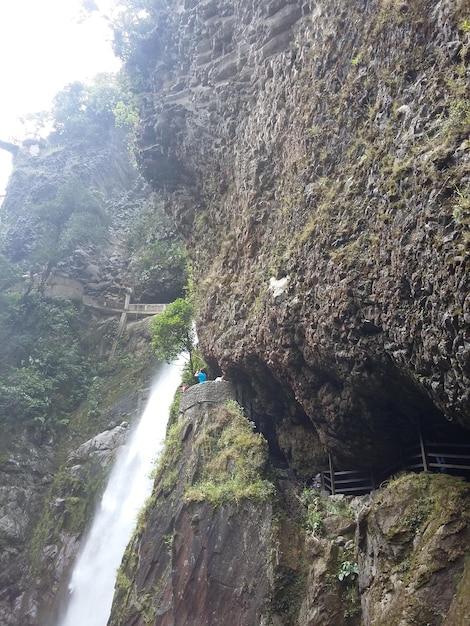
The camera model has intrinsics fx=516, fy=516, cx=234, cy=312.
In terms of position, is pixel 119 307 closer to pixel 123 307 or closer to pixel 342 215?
pixel 123 307

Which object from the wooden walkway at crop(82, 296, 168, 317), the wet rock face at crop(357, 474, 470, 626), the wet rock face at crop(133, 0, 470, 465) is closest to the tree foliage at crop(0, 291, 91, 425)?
the wooden walkway at crop(82, 296, 168, 317)

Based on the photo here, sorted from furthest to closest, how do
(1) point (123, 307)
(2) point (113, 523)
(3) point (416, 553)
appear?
(1) point (123, 307) → (2) point (113, 523) → (3) point (416, 553)

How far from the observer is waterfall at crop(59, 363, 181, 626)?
15.9 m

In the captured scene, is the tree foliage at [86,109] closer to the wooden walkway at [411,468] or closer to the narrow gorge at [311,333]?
the narrow gorge at [311,333]

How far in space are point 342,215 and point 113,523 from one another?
560 inches

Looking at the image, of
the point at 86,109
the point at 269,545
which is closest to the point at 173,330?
the point at 269,545

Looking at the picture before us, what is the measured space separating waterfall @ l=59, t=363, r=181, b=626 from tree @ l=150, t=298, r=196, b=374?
3.92 metres

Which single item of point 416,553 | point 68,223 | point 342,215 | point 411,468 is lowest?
point 416,553

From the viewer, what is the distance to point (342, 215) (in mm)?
8578

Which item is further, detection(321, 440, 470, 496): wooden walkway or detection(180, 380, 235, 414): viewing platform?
detection(180, 380, 235, 414): viewing platform

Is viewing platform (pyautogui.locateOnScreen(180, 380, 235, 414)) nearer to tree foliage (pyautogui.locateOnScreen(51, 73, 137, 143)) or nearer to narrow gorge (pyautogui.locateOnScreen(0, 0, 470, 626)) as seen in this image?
narrow gorge (pyautogui.locateOnScreen(0, 0, 470, 626))

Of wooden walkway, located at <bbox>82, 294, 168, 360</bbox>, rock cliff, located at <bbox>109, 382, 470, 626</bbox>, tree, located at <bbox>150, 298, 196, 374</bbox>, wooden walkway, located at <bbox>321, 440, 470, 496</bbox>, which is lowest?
rock cliff, located at <bbox>109, 382, 470, 626</bbox>

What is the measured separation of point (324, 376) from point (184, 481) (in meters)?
4.88

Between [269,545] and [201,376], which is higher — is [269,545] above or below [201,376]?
below
